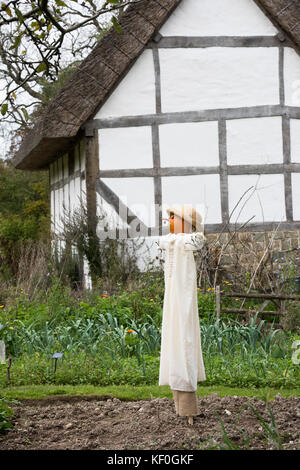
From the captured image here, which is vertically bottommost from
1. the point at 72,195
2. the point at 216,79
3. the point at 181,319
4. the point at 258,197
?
the point at 181,319

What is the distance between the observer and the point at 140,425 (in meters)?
3.95

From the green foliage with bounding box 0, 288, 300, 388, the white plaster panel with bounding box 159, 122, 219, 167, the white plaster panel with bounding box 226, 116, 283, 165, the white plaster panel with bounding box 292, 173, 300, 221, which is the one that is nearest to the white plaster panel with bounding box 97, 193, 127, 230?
the white plaster panel with bounding box 159, 122, 219, 167

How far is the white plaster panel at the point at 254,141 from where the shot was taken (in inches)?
413

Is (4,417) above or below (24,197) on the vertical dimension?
below

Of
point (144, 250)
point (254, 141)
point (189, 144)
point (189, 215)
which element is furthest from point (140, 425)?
point (254, 141)

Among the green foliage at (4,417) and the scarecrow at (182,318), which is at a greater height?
the scarecrow at (182,318)

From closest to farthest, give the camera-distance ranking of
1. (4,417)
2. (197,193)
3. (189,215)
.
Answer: (4,417) → (189,215) → (197,193)

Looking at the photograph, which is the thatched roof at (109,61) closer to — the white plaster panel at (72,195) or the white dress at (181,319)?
the white plaster panel at (72,195)

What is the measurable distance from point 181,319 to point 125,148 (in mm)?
6695

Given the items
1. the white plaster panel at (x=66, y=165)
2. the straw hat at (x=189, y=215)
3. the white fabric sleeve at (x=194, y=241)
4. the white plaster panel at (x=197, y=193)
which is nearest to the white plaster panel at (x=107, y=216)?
the white plaster panel at (x=197, y=193)

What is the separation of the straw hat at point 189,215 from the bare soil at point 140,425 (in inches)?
46.8

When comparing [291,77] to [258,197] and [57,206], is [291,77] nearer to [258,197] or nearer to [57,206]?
[258,197]
